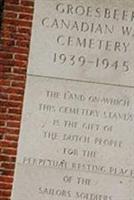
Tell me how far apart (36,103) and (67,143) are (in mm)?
532

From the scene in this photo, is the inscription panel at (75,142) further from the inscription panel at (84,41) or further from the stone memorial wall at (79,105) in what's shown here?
the inscription panel at (84,41)

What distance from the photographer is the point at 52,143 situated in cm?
716

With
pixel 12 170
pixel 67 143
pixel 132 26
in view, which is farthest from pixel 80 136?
pixel 132 26

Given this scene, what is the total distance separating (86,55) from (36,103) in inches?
29.2

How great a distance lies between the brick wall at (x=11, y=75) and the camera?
7.09 meters

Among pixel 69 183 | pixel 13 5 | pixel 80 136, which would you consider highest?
pixel 13 5

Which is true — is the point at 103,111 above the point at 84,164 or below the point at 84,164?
above

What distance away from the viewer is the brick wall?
709 centimetres

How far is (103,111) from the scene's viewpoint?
23.7ft

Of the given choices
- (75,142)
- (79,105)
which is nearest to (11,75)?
(79,105)

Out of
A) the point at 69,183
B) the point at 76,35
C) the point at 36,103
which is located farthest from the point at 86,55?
the point at 69,183

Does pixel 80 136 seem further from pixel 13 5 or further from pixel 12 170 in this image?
pixel 13 5

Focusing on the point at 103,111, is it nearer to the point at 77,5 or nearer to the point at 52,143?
the point at 52,143

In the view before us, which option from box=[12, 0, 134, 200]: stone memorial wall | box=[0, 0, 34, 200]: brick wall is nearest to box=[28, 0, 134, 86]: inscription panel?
box=[12, 0, 134, 200]: stone memorial wall
